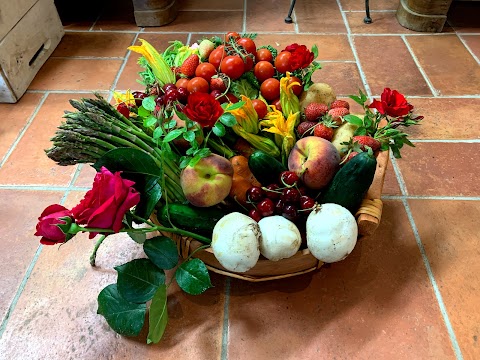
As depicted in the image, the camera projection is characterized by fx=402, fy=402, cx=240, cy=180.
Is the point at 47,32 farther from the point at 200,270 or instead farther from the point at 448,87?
the point at 448,87

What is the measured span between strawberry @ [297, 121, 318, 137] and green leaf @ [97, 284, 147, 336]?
0.54 m

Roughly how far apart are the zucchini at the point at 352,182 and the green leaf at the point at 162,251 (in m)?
0.34

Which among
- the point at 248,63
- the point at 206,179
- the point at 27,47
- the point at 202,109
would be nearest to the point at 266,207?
the point at 206,179

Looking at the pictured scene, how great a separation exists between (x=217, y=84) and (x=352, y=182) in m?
0.44

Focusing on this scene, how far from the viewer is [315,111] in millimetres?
980

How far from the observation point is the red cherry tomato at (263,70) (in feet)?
3.54

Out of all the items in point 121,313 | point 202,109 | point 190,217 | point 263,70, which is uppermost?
point 202,109

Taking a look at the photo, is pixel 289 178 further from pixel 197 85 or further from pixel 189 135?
pixel 197 85

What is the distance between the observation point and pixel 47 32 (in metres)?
1.81

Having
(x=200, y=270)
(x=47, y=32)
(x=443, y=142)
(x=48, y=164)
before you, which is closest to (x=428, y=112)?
(x=443, y=142)

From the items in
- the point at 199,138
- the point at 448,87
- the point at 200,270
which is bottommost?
the point at 448,87

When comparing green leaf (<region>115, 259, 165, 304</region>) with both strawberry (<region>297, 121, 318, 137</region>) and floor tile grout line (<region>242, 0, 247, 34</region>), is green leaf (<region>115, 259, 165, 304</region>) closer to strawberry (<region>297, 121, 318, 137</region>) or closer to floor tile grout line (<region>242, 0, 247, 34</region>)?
strawberry (<region>297, 121, 318, 137</region>)

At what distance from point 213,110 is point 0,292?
2.27 feet

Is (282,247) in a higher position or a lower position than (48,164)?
higher
